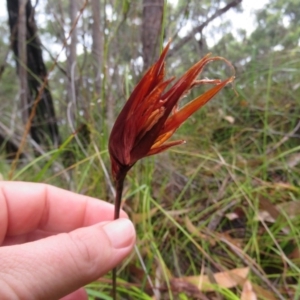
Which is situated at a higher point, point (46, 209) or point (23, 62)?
point (23, 62)

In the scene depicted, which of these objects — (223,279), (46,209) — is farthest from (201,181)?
(46,209)

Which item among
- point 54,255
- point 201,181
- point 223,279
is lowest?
point 223,279

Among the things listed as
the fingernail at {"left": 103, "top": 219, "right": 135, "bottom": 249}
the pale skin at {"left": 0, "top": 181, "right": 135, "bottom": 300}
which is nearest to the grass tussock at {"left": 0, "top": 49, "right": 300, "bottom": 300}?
the pale skin at {"left": 0, "top": 181, "right": 135, "bottom": 300}

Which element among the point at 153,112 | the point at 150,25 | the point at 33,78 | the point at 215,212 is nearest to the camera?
the point at 153,112

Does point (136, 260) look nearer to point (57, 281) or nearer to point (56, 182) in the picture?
point (57, 281)

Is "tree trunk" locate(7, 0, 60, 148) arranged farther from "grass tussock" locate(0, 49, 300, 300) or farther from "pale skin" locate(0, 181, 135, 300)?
"pale skin" locate(0, 181, 135, 300)

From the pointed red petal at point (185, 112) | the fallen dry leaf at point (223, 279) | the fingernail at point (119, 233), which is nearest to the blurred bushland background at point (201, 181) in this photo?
the fallen dry leaf at point (223, 279)

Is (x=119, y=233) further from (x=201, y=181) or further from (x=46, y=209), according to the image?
(x=201, y=181)

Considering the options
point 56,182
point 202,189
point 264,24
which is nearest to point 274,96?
point 202,189
